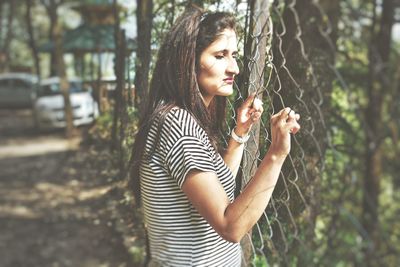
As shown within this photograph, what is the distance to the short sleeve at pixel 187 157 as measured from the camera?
1.54 metres

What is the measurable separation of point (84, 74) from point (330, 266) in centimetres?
1354

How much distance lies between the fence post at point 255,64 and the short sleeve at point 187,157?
0.54 m

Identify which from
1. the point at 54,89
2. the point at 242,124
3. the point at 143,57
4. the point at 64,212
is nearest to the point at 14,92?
the point at 54,89

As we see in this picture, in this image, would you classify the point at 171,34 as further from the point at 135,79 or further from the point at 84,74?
the point at 84,74

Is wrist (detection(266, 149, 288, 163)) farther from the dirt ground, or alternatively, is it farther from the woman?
the dirt ground

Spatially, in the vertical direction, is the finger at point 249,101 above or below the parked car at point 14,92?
above

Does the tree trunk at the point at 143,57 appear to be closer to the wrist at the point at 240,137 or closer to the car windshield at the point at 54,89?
the wrist at the point at 240,137

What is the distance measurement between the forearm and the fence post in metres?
0.61

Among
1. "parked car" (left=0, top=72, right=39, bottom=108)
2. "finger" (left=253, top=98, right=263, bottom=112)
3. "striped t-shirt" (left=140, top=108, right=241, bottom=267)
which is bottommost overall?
"parked car" (left=0, top=72, right=39, bottom=108)

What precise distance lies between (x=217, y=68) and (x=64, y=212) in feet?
17.5

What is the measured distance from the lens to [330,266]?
4.92 feet

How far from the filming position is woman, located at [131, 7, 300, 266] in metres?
1.50

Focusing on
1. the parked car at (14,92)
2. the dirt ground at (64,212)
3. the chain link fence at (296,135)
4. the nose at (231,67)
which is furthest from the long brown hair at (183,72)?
the parked car at (14,92)

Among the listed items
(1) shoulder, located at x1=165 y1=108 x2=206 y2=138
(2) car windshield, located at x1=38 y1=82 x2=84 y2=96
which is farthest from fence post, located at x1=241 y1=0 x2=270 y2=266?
(2) car windshield, located at x1=38 y1=82 x2=84 y2=96
